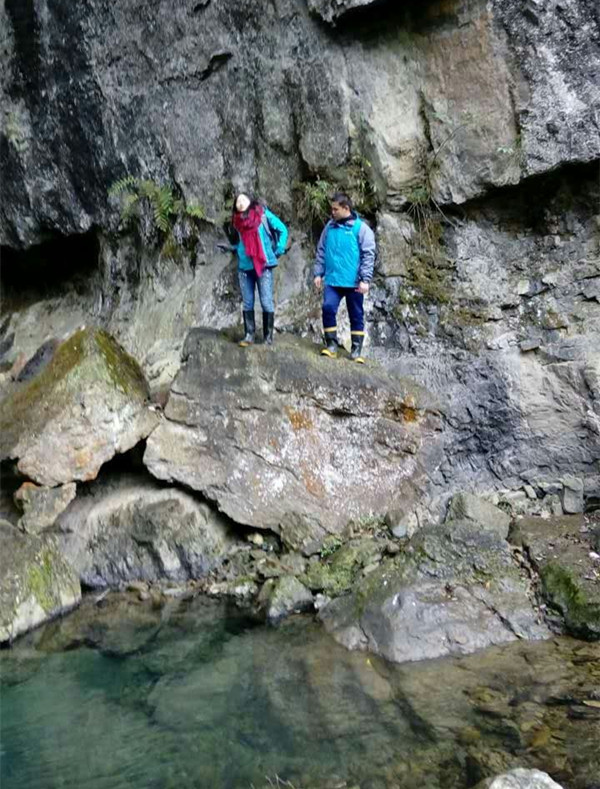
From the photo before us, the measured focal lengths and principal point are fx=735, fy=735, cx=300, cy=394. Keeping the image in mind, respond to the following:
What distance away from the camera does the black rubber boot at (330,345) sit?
8.87 m

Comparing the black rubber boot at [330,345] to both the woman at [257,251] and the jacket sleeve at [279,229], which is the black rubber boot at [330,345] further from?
the jacket sleeve at [279,229]

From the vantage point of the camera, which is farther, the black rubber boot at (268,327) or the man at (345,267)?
the black rubber boot at (268,327)

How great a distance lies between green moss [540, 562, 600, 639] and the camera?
619cm

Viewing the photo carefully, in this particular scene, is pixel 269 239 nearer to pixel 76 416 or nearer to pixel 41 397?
pixel 76 416

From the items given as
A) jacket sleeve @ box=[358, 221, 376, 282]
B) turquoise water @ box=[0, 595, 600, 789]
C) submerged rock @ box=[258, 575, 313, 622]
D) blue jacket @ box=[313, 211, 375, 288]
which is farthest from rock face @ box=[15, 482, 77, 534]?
jacket sleeve @ box=[358, 221, 376, 282]

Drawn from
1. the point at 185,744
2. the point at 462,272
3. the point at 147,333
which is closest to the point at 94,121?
the point at 147,333

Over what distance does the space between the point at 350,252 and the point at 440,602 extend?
413cm

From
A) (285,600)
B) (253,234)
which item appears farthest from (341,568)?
(253,234)

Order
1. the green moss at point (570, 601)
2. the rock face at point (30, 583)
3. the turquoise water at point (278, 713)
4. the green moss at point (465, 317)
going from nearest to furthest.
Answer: the turquoise water at point (278, 713) → the green moss at point (570, 601) → the rock face at point (30, 583) → the green moss at point (465, 317)

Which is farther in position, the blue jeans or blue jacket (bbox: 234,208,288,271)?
the blue jeans

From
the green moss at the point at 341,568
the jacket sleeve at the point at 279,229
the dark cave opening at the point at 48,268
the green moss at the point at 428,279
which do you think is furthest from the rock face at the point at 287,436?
the dark cave opening at the point at 48,268

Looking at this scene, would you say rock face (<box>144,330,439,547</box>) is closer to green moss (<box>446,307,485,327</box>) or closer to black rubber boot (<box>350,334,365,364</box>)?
black rubber boot (<box>350,334,365,364</box>)

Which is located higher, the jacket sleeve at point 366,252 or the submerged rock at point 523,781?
the jacket sleeve at point 366,252

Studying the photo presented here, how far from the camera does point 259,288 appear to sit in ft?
29.5
